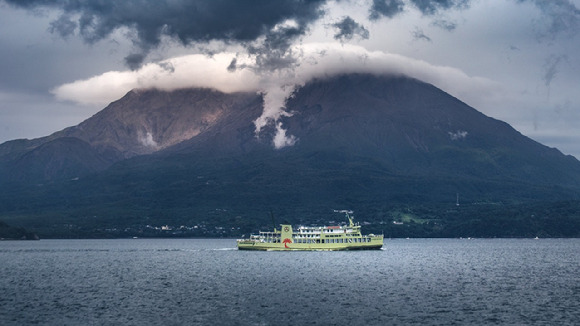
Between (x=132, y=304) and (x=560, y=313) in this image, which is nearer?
(x=560, y=313)

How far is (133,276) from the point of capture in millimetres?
144875

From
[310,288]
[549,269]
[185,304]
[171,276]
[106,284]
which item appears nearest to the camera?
[185,304]

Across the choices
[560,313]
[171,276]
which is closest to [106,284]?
[171,276]

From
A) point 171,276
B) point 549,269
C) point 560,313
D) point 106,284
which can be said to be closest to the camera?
point 560,313

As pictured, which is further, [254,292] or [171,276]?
[171,276]

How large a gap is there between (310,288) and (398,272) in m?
39.2

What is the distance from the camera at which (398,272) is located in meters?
152

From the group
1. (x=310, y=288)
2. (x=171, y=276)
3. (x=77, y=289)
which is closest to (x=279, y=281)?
(x=310, y=288)

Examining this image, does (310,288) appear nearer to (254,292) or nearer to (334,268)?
(254,292)

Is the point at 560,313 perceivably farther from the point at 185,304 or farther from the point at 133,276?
the point at 133,276

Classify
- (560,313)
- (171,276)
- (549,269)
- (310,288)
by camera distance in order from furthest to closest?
(549,269)
(171,276)
(310,288)
(560,313)

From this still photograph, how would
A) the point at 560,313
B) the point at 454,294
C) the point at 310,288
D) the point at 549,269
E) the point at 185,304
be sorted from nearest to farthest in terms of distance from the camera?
the point at 560,313 < the point at 185,304 < the point at 454,294 < the point at 310,288 < the point at 549,269

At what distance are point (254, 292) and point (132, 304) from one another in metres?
21.6

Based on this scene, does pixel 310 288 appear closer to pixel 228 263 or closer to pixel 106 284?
pixel 106 284
